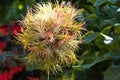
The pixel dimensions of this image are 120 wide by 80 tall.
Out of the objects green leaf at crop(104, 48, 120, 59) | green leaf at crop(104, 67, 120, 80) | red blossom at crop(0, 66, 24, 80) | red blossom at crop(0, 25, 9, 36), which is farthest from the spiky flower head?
red blossom at crop(0, 25, 9, 36)

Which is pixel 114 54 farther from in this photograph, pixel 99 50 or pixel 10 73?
pixel 10 73

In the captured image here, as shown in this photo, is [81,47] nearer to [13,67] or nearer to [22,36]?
[13,67]

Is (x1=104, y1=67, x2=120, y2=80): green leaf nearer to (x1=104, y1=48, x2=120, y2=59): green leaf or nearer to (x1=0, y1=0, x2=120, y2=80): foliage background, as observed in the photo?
(x1=0, y1=0, x2=120, y2=80): foliage background

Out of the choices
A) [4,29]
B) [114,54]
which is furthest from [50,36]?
[4,29]

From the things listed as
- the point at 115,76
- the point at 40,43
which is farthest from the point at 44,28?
the point at 115,76

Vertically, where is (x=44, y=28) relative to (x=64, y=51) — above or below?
above

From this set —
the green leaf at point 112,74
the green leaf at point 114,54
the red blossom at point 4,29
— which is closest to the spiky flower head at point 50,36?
the green leaf at point 112,74

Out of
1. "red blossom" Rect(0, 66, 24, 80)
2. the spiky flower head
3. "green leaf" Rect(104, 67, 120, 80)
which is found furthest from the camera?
"red blossom" Rect(0, 66, 24, 80)

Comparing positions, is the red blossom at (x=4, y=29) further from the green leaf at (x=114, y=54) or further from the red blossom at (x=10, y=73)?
the green leaf at (x=114, y=54)

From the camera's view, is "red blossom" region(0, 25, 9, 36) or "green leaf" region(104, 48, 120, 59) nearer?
"green leaf" region(104, 48, 120, 59)
